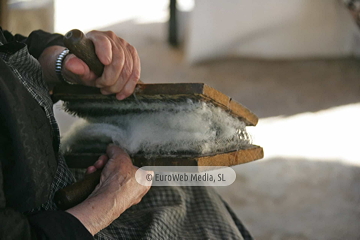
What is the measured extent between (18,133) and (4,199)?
0.31ft

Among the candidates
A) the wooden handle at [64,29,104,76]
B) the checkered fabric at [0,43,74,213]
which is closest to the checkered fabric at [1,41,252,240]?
the checkered fabric at [0,43,74,213]

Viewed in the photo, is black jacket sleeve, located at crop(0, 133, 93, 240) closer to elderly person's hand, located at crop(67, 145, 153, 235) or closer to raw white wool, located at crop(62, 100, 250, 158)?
elderly person's hand, located at crop(67, 145, 153, 235)

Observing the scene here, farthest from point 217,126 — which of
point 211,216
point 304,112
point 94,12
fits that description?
point 94,12

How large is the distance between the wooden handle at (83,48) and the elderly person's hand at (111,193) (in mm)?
170

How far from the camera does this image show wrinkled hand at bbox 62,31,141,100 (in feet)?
2.25

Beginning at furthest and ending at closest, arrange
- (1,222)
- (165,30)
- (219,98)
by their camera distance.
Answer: (165,30) < (219,98) < (1,222)

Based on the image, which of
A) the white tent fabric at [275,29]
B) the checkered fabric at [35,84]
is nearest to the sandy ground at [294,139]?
the white tent fabric at [275,29]

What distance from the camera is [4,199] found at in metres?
0.53

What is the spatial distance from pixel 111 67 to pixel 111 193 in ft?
0.74

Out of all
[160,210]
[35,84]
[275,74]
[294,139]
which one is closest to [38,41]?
[35,84]

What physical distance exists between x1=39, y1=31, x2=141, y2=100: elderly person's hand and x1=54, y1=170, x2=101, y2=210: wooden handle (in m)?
0.18

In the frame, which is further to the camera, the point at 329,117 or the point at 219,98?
the point at 329,117

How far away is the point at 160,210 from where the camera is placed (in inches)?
30.8

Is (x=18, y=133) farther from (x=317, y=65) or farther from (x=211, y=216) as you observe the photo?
(x=317, y=65)
